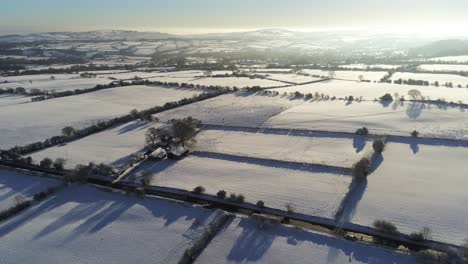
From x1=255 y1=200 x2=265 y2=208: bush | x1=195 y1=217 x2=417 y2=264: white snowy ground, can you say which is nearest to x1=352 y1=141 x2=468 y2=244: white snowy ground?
x1=195 y1=217 x2=417 y2=264: white snowy ground

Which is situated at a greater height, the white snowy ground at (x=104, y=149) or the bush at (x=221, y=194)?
the white snowy ground at (x=104, y=149)

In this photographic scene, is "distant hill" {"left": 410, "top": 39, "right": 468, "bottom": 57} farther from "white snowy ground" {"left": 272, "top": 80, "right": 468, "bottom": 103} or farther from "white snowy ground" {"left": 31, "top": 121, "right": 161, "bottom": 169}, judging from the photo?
"white snowy ground" {"left": 31, "top": 121, "right": 161, "bottom": 169}

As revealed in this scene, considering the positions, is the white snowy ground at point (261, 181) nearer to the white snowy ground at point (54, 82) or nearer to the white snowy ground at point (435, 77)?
the white snowy ground at point (54, 82)

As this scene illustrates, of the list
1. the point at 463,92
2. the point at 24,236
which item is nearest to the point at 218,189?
the point at 24,236

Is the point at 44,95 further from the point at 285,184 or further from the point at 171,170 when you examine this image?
the point at 285,184

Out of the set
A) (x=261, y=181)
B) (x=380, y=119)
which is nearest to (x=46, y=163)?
(x=261, y=181)

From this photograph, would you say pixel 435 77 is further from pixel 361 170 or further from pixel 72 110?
pixel 72 110

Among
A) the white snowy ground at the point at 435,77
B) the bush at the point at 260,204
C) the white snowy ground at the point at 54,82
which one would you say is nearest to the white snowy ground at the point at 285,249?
the bush at the point at 260,204
